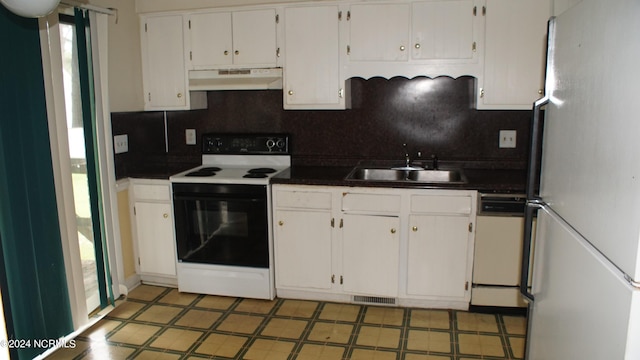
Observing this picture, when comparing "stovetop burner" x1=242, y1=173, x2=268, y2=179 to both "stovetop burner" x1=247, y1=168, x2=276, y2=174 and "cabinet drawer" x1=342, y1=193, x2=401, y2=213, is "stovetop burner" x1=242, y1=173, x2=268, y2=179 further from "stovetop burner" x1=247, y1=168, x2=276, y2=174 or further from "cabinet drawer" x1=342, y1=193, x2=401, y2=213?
"cabinet drawer" x1=342, y1=193, x2=401, y2=213

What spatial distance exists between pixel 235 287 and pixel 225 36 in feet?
5.84

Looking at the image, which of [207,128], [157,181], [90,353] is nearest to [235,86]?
[207,128]

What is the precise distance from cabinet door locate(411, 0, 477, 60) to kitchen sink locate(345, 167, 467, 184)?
814 mm

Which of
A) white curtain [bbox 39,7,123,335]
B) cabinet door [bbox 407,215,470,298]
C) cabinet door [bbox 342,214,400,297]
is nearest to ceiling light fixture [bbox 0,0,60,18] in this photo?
white curtain [bbox 39,7,123,335]

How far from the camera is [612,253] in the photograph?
1.16 meters

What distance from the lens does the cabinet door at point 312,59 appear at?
336 cm

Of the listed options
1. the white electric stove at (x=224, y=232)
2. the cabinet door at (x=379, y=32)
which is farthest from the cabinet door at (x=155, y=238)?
the cabinet door at (x=379, y=32)

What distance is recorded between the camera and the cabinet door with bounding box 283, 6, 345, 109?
11.0 ft

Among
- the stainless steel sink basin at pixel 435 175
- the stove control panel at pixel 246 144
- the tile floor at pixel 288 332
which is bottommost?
the tile floor at pixel 288 332

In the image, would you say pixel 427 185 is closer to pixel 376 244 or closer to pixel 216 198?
pixel 376 244

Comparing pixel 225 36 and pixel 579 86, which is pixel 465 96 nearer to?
pixel 225 36

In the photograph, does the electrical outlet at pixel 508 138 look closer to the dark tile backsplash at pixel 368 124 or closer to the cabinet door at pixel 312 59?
the dark tile backsplash at pixel 368 124

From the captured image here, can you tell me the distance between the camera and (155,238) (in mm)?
3598

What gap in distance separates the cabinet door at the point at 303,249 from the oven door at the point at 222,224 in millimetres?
109
